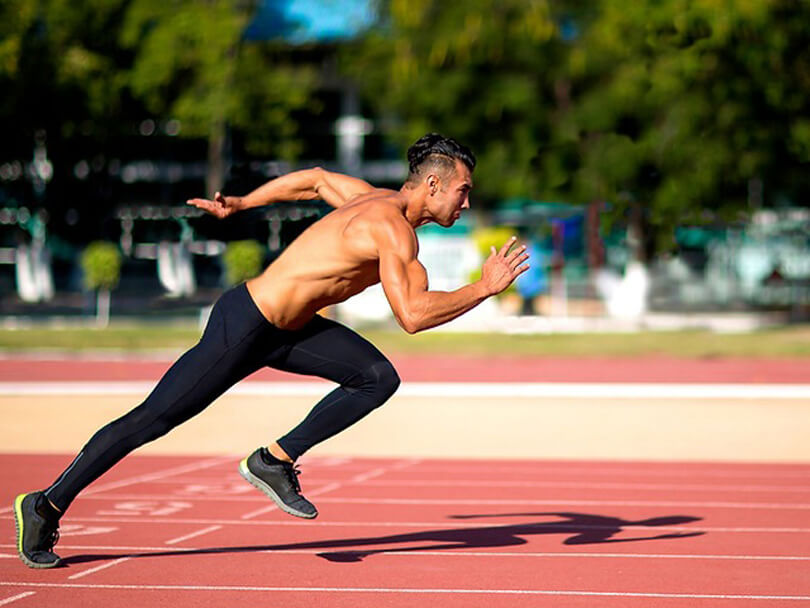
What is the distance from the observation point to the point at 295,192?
7.75 m

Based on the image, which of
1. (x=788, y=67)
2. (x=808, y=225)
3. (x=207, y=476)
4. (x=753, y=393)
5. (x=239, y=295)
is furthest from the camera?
(x=808, y=225)

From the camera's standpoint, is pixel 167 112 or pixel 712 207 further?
pixel 167 112

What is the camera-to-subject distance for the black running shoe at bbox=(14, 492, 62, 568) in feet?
23.1

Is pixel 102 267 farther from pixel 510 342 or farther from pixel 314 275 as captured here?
pixel 314 275

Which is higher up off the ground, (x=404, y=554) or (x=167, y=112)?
(x=167, y=112)

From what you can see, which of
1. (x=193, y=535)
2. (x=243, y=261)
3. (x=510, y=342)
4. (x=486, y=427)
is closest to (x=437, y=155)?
(x=193, y=535)

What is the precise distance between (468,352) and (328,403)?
1910 centimetres

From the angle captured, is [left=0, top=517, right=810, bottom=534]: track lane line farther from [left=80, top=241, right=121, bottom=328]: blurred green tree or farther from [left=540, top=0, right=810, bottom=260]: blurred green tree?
[left=80, top=241, right=121, bottom=328]: blurred green tree

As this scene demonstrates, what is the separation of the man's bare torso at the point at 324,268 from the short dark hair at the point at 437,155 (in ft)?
0.53

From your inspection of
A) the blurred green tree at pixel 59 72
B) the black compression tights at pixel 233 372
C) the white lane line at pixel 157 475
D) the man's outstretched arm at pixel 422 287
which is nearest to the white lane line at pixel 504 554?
the black compression tights at pixel 233 372

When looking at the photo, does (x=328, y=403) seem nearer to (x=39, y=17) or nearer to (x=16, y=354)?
(x=16, y=354)

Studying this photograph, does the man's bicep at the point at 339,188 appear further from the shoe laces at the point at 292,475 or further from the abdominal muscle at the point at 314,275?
the shoe laces at the point at 292,475

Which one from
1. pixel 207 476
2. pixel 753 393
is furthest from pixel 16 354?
pixel 207 476

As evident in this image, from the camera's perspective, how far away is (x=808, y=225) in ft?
132
